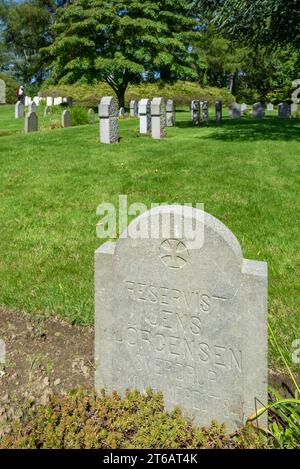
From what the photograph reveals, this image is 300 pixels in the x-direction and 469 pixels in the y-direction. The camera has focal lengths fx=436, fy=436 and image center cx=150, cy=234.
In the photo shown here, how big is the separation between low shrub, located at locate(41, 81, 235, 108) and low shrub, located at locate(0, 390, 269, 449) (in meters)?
35.8

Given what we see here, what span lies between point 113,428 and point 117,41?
30841 mm

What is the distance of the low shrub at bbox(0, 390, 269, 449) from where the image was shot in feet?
8.59

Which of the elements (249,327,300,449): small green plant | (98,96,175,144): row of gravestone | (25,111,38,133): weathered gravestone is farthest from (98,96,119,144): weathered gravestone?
(249,327,300,449): small green plant

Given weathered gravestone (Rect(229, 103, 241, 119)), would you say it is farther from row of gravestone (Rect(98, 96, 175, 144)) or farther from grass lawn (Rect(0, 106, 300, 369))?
grass lawn (Rect(0, 106, 300, 369))

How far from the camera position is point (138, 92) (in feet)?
134

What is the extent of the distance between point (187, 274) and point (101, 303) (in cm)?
74

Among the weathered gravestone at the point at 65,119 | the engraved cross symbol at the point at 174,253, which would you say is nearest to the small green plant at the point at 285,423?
the engraved cross symbol at the point at 174,253

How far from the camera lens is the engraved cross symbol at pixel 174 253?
9.03 feet

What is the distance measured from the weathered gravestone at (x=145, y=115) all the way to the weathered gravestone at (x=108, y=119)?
2.32 meters

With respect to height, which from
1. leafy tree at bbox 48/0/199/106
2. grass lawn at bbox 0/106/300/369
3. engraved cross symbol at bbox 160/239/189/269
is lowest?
grass lawn at bbox 0/106/300/369

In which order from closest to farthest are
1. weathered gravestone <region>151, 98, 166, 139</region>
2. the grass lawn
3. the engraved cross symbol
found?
the engraved cross symbol, the grass lawn, weathered gravestone <region>151, 98, 166, 139</region>

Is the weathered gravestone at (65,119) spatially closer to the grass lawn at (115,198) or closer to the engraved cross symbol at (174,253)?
the grass lawn at (115,198)

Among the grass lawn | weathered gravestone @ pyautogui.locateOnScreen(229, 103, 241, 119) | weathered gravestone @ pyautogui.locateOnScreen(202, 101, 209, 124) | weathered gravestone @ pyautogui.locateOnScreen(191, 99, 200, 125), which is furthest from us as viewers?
weathered gravestone @ pyautogui.locateOnScreen(229, 103, 241, 119)

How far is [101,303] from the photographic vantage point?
3.15 metres
